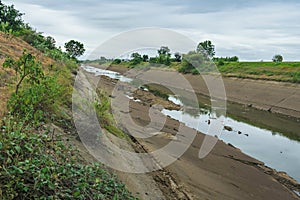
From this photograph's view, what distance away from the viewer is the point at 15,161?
3.36 metres

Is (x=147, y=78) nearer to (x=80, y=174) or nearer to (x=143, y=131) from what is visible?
(x=143, y=131)

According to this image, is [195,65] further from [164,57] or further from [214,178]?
[214,178]

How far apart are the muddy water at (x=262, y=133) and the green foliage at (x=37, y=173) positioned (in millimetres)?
8783

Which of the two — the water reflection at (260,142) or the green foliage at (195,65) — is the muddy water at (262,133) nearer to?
the water reflection at (260,142)

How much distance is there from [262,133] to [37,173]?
1642 cm

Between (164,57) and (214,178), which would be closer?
(214,178)

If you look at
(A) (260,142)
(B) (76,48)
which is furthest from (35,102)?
(B) (76,48)

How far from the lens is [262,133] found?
686 inches

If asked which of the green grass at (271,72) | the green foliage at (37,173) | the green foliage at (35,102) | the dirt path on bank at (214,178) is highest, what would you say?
the green grass at (271,72)

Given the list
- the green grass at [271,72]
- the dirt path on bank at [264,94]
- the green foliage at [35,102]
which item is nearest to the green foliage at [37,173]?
the green foliage at [35,102]

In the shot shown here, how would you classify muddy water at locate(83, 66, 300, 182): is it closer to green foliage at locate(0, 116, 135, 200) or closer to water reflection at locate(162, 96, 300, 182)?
water reflection at locate(162, 96, 300, 182)

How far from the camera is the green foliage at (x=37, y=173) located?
320 cm

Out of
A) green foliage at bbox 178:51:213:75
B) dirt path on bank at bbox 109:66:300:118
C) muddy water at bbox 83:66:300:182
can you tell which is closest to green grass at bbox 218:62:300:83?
dirt path on bank at bbox 109:66:300:118

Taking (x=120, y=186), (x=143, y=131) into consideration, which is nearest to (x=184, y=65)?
(x=143, y=131)
